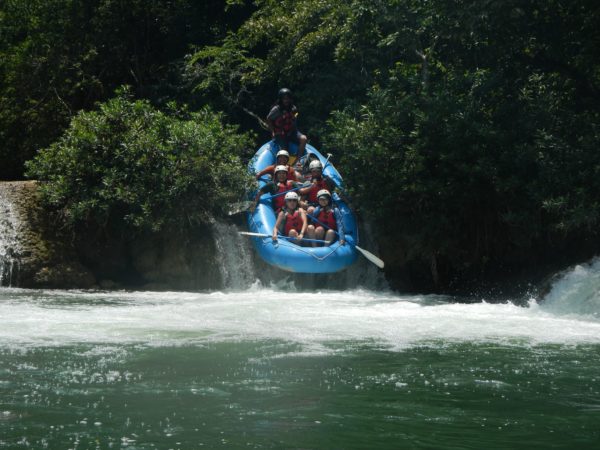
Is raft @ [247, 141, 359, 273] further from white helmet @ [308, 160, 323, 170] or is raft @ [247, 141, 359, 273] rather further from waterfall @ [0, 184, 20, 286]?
waterfall @ [0, 184, 20, 286]

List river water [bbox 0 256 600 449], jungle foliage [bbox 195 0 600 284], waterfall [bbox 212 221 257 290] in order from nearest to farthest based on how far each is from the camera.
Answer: river water [bbox 0 256 600 449] < jungle foliage [bbox 195 0 600 284] < waterfall [bbox 212 221 257 290]

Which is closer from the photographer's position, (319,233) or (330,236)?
(330,236)

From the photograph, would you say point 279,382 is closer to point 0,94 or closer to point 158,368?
point 158,368

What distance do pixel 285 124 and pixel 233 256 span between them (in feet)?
7.72

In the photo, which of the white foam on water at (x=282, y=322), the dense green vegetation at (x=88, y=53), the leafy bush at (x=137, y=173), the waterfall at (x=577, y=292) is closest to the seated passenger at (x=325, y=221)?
the leafy bush at (x=137, y=173)

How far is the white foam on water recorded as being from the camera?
24.5 feet

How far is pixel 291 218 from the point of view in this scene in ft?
42.2

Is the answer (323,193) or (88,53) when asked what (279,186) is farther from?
(88,53)

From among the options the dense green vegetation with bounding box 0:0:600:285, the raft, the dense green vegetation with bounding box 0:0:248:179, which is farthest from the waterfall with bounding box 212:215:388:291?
the dense green vegetation with bounding box 0:0:248:179

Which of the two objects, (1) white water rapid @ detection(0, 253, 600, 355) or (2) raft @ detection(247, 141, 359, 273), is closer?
(1) white water rapid @ detection(0, 253, 600, 355)

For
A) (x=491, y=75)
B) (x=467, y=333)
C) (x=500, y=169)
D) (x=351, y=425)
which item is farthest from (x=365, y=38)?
(x=351, y=425)

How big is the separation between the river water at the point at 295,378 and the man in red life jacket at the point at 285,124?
5427 millimetres

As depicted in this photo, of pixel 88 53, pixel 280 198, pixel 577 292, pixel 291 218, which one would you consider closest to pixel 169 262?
pixel 280 198

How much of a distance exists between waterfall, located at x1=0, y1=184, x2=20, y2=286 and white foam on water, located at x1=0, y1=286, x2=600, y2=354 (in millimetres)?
1399
